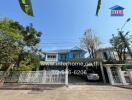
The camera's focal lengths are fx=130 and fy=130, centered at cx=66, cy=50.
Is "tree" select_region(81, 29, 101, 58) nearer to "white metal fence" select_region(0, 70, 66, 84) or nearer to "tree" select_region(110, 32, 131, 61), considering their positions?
"tree" select_region(110, 32, 131, 61)

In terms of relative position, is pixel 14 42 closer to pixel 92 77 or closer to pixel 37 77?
pixel 37 77

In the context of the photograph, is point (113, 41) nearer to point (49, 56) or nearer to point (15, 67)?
point (49, 56)

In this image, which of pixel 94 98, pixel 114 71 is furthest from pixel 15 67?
pixel 114 71

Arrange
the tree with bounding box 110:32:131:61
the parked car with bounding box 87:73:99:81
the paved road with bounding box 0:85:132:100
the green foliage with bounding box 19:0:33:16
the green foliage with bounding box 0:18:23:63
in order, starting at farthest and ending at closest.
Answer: the tree with bounding box 110:32:131:61 → the parked car with bounding box 87:73:99:81 → the green foliage with bounding box 0:18:23:63 → the paved road with bounding box 0:85:132:100 → the green foliage with bounding box 19:0:33:16

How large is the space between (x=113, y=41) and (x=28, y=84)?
834 inches

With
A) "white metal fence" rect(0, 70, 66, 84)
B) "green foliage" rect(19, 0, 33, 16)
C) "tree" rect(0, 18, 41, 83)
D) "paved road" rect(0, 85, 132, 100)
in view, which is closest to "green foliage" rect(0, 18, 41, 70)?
"tree" rect(0, 18, 41, 83)

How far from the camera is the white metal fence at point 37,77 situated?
41.8 ft

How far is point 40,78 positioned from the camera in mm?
12883

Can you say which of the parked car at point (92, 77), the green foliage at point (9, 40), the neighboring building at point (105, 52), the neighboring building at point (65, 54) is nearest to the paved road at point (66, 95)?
the green foliage at point (9, 40)

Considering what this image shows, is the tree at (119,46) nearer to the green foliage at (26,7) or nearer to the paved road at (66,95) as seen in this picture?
the paved road at (66,95)

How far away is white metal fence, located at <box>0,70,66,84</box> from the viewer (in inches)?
502

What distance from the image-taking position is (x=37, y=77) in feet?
42.3

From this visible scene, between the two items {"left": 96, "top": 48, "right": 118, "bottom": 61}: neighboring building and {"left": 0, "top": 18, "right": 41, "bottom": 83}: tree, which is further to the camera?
{"left": 96, "top": 48, "right": 118, "bottom": 61}: neighboring building

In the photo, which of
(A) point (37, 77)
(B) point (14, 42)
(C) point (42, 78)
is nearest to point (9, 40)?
(B) point (14, 42)
